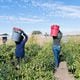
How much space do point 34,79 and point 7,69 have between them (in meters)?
0.85

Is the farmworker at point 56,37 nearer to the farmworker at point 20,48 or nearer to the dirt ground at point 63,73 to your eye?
the dirt ground at point 63,73

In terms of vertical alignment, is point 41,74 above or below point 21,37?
below

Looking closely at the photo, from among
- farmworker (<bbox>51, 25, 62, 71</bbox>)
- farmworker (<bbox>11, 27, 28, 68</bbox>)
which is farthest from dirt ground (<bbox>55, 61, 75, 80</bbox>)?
farmworker (<bbox>11, 27, 28, 68</bbox>)

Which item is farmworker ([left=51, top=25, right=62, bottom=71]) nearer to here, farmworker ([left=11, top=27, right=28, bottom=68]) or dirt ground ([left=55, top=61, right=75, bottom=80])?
dirt ground ([left=55, top=61, right=75, bottom=80])

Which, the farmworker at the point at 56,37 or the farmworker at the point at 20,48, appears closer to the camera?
the farmworker at the point at 20,48

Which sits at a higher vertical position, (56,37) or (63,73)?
(56,37)

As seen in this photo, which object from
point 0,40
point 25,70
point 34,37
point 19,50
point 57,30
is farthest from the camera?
point 0,40

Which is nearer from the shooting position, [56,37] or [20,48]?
[20,48]

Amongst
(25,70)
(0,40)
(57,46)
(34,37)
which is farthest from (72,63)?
(0,40)

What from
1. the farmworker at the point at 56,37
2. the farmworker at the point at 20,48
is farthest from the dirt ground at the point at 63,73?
the farmworker at the point at 20,48

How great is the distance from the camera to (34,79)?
10.7 metres

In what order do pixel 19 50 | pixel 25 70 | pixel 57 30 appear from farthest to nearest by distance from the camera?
1. pixel 57 30
2. pixel 19 50
3. pixel 25 70

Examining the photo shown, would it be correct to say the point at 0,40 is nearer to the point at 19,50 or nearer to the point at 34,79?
the point at 19,50

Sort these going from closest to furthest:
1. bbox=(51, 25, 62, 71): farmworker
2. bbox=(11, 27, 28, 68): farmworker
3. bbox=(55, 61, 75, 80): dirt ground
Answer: bbox=(55, 61, 75, 80): dirt ground, bbox=(11, 27, 28, 68): farmworker, bbox=(51, 25, 62, 71): farmworker
